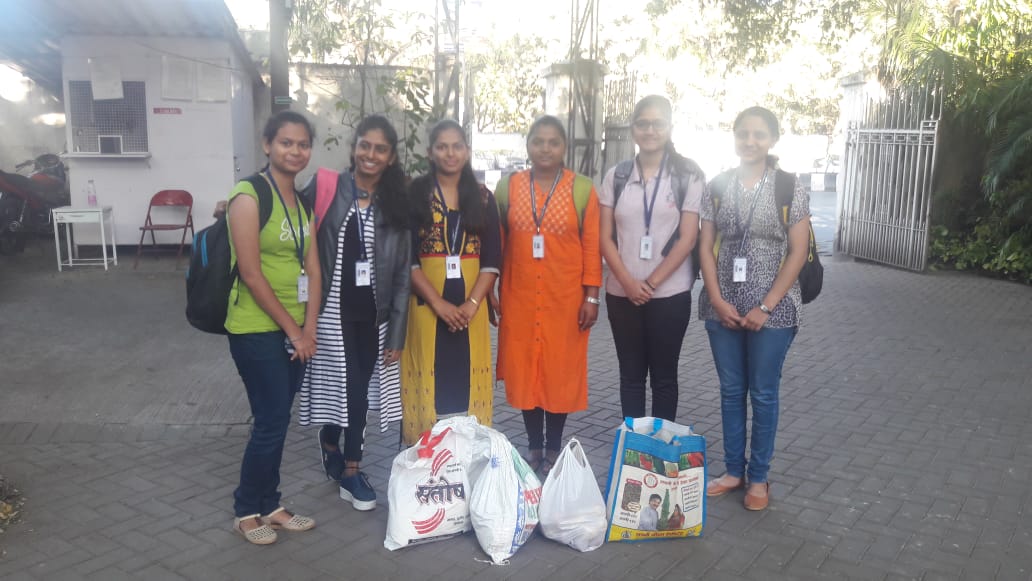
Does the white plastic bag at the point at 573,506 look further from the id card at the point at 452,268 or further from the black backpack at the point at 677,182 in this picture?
the black backpack at the point at 677,182

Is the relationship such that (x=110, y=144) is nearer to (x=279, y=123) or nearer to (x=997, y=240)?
(x=279, y=123)

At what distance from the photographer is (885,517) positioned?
402 cm

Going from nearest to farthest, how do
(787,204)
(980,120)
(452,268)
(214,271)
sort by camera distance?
(214,271) < (787,204) < (452,268) < (980,120)

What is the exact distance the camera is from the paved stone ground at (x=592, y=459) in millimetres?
3543

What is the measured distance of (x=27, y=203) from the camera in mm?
12328

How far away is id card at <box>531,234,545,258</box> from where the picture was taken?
4.15 m

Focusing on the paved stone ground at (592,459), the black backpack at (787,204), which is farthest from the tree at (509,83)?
the black backpack at (787,204)

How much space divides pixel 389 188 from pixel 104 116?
8234 mm

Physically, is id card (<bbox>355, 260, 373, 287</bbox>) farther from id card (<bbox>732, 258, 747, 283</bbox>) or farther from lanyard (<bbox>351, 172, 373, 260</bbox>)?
id card (<bbox>732, 258, 747, 283</bbox>)

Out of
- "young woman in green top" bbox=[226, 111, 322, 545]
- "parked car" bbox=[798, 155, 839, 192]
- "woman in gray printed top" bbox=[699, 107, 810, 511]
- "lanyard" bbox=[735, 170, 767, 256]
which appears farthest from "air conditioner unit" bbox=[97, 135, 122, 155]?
"parked car" bbox=[798, 155, 839, 192]

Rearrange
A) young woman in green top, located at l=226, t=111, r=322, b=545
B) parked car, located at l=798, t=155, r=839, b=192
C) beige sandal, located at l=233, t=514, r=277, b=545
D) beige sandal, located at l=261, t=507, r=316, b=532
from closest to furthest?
young woman in green top, located at l=226, t=111, r=322, b=545 → beige sandal, located at l=233, t=514, r=277, b=545 → beige sandal, located at l=261, t=507, r=316, b=532 → parked car, located at l=798, t=155, r=839, b=192

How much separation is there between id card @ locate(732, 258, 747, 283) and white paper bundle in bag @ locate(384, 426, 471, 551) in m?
1.45

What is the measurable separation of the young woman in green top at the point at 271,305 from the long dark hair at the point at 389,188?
0.28 metres

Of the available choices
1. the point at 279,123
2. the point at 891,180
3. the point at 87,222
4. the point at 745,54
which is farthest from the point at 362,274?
the point at 745,54
